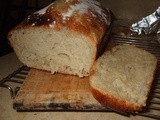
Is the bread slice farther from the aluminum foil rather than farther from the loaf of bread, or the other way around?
the aluminum foil

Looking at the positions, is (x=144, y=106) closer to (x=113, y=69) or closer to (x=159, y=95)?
(x=159, y=95)

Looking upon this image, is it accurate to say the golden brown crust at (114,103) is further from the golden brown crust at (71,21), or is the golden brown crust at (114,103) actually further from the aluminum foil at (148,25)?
the aluminum foil at (148,25)

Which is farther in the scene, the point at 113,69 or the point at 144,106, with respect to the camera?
the point at 113,69

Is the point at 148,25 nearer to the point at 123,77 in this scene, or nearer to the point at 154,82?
the point at 154,82

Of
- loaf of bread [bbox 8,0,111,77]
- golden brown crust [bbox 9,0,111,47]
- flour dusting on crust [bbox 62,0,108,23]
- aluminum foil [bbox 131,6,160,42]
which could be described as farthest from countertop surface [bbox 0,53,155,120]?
aluminum foil [bbox 131,6,160,42]

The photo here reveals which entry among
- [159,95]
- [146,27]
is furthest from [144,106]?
[146,27]

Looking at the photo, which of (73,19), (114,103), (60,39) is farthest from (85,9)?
(114,103)
